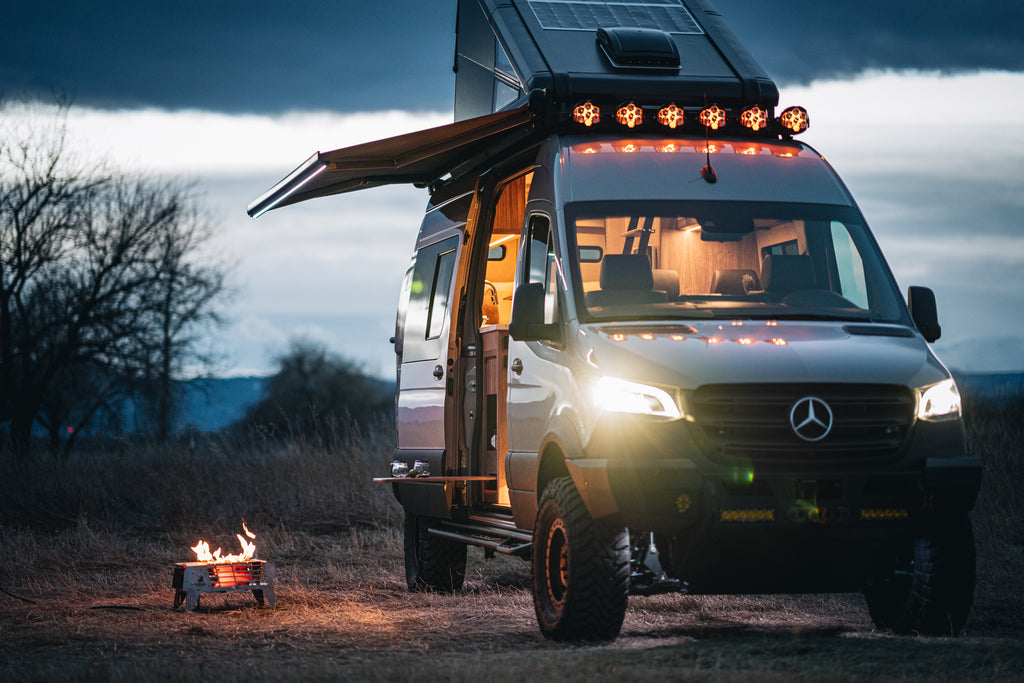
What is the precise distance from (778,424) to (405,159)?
437 cm

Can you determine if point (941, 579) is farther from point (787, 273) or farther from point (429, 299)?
point (429, 299)

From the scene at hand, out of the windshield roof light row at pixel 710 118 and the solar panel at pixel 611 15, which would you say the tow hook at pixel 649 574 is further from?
the solar panel at pixel 611 15

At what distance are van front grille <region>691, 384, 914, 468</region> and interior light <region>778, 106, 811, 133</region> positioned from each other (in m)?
2.51

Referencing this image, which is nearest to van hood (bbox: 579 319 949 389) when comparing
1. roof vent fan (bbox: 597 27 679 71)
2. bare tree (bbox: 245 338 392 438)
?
roof vent fan (bbox: 597 27 679 71)

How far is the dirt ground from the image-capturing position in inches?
250

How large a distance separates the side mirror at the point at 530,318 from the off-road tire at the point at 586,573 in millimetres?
857

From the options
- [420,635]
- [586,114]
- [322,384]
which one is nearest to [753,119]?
[586,114]

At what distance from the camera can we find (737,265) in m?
8.41

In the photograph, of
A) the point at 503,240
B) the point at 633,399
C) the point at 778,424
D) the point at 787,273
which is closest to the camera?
the point at 778,424

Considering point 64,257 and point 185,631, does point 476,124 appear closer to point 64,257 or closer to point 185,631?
point 185,631

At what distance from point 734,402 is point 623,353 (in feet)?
2.08

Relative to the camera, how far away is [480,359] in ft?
31.4

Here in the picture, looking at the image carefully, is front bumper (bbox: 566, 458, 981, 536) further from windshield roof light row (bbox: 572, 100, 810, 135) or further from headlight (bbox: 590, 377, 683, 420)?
windshield roof light row (bbox: 572, 100, 810, 135)

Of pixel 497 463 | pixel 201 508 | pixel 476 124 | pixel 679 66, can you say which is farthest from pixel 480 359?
pixel 201 508
